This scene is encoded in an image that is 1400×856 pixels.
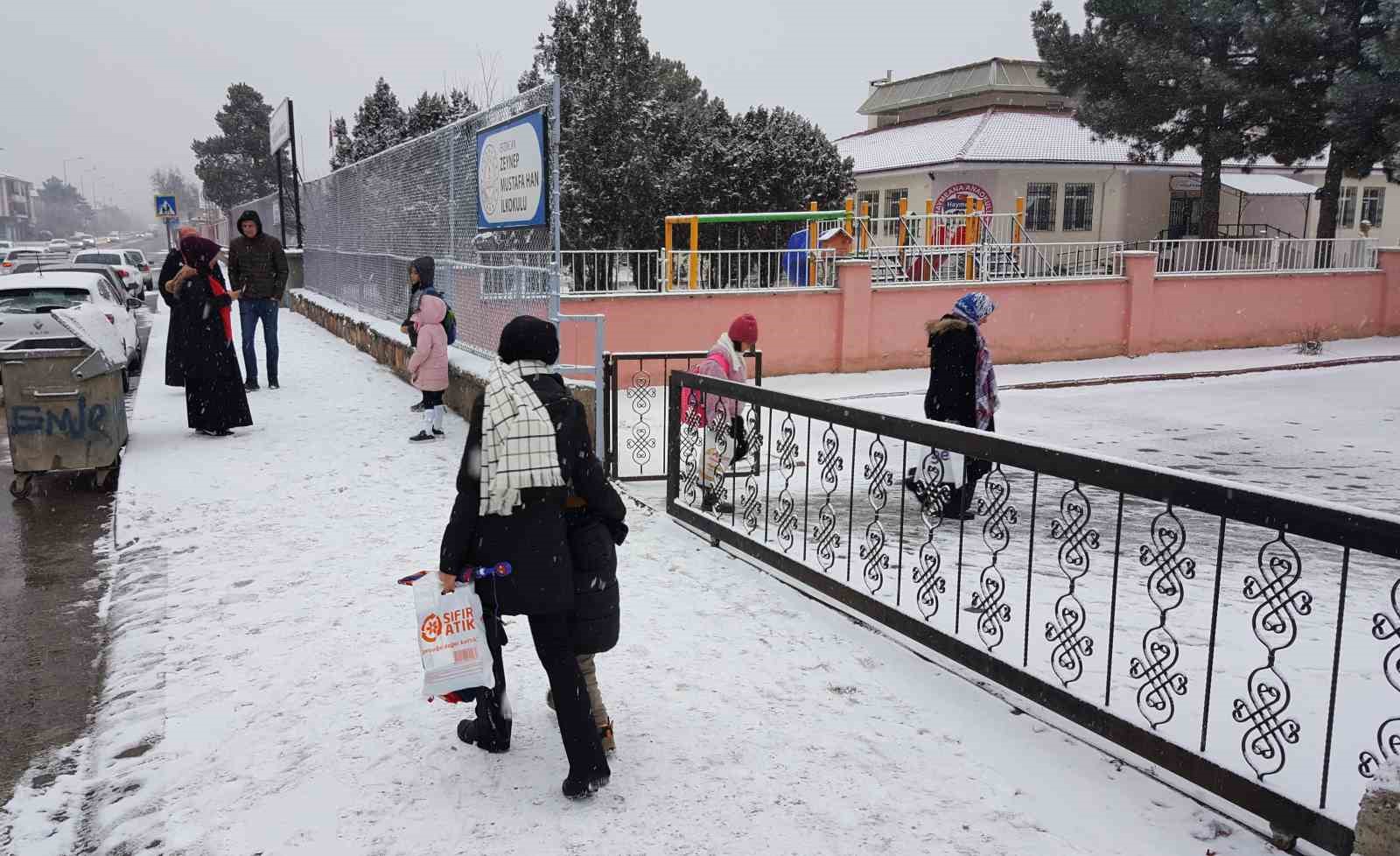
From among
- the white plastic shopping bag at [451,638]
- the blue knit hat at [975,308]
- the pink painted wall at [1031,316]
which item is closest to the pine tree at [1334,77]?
the pink painted wall at [1031,316]

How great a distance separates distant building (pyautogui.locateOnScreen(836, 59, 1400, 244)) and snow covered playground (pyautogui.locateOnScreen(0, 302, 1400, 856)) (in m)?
20.6

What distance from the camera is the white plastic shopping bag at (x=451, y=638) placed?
3273 millimetres

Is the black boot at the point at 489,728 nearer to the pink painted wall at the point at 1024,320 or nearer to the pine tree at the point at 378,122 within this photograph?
the pink painted wall at the point at 1024,320

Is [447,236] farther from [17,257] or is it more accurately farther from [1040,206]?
[17,257]

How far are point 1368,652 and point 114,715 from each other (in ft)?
19.1

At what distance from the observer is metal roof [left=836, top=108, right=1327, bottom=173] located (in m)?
28.8

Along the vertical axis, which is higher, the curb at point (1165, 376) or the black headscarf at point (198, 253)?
the black headscarf at point (198, 253)

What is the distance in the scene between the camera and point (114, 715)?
401 centimetres

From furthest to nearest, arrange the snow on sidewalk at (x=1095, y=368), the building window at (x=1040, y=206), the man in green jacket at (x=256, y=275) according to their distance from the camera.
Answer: the building window at (x=1040, y=206) < the snow on sidewalk at (x=1095, y=368) < the man in green jacket at (x=256, y=275)

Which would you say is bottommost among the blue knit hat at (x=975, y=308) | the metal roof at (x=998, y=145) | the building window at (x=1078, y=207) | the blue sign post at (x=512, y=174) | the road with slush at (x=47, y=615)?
the road with slush at (x=47, y=615)

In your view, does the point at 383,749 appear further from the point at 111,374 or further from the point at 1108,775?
the point at 111,374

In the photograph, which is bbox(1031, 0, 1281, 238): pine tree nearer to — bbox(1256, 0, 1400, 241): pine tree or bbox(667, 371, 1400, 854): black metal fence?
bbox(1256, 0, 1400, 241): pine tree

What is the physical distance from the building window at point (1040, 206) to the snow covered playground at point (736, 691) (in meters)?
23.5

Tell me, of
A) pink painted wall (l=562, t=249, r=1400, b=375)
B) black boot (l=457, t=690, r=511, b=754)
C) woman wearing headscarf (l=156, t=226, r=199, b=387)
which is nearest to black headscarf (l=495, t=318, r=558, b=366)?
black boot (l=457, t=690, r=511, b=754)
